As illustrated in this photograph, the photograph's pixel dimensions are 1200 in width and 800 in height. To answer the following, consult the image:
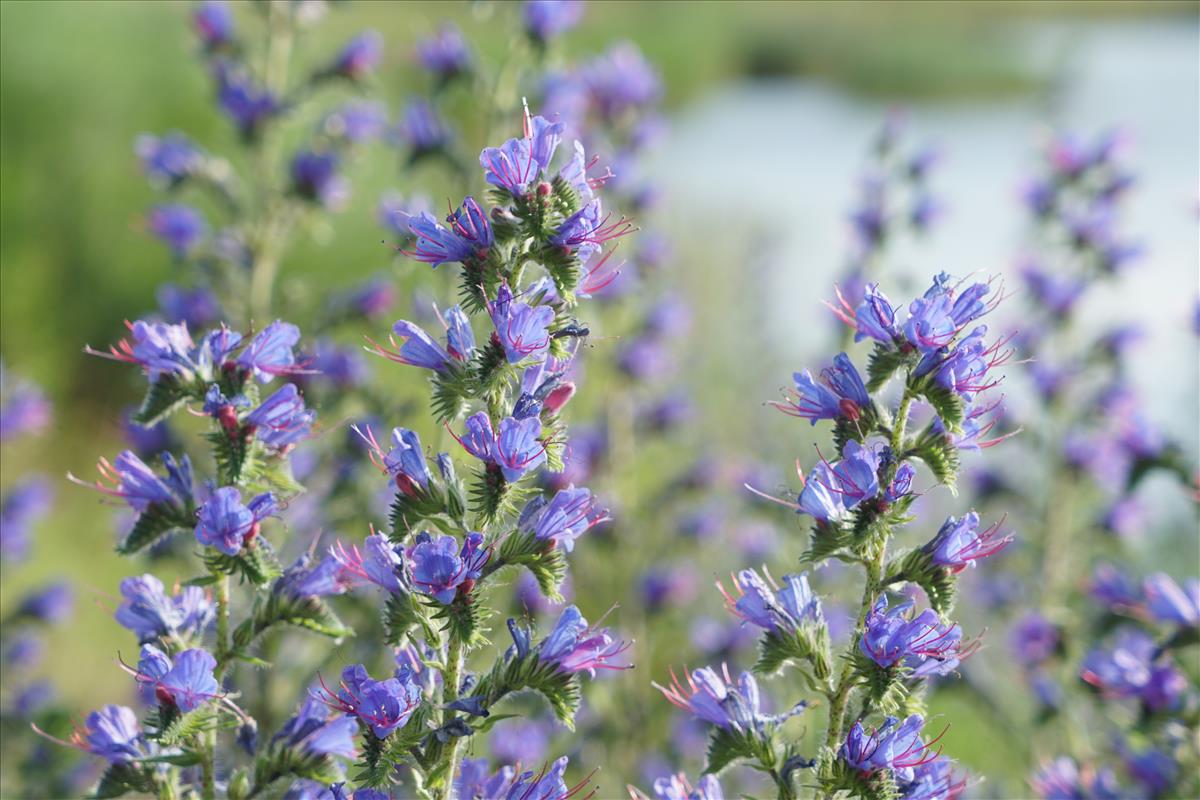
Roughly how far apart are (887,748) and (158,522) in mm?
1171

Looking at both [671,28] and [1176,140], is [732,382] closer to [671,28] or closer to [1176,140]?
[1176,140]

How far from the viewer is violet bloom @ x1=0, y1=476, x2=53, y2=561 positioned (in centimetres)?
363

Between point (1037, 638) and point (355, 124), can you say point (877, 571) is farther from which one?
point (355, 124)

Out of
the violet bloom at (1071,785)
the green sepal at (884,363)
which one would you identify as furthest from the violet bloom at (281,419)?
the violet bloom at (1071,785)

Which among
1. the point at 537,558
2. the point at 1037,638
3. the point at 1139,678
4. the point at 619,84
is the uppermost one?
the point at 619,84

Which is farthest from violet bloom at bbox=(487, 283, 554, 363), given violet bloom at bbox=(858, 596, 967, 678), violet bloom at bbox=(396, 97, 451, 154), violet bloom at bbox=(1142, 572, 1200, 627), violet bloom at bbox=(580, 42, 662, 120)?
violet bloom at bbox=(580, 42, 662, 120)

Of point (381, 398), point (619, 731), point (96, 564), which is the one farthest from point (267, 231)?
point (96, 564)

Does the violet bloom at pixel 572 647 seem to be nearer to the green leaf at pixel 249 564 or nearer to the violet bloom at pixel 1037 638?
the green leaf at pixel 249 564

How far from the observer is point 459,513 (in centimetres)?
172

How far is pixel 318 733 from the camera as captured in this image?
1661 mm

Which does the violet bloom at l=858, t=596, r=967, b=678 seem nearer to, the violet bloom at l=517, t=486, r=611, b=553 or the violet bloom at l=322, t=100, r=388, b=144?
the violet bloom at l=517, t=486, r=611, b=553

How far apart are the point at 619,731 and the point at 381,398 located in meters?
1.40

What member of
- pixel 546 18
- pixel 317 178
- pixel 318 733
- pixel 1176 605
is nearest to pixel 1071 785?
pixel 1176 605

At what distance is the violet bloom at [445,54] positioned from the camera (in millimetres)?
3787
